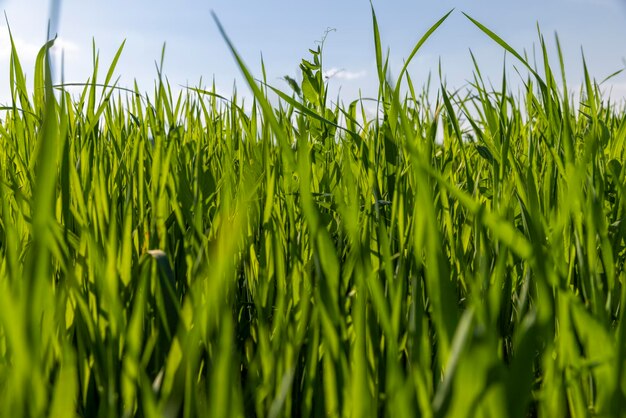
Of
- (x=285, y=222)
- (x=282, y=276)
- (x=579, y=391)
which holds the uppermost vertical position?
(x=285, y=222)

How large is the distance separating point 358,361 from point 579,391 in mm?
203

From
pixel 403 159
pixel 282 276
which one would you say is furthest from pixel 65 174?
pixel 403 159

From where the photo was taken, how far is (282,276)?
0.69 m

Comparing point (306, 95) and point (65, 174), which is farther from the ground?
point (306, 95)

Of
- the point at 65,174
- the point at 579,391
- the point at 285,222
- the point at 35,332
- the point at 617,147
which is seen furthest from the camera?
the point at 617,147

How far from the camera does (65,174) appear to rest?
2.57 feet

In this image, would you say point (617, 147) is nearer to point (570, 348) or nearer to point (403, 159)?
point (403, 159)

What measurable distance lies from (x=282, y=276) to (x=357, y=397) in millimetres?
285

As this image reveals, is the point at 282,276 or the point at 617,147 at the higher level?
the point at 617,147

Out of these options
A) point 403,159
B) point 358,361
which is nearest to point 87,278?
point 358,361

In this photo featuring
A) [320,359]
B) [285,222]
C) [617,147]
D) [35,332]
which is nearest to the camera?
[35,332]

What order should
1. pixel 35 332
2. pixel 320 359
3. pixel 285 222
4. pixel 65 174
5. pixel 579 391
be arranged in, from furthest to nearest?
pixel 285 222 → pixel 65 174 → pixel 320 359 → pixel 579 391 → pixel 35 332

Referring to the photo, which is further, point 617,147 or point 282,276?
point 617,147

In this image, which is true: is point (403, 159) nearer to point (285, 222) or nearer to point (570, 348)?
point (285, 222)
